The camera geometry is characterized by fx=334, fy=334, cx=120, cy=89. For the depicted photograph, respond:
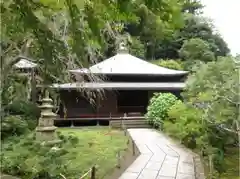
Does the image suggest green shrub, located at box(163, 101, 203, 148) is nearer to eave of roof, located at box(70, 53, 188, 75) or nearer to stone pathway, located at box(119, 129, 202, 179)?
stone pathway, located at box(119, 129, 202, 179)

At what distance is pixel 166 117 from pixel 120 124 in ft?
9.61

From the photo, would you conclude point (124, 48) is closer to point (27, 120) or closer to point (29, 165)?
point (27, 120)

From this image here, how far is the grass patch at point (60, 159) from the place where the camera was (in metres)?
6.32

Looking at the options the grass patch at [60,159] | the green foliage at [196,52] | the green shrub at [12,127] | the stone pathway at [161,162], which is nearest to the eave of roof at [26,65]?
the grass patch at [60,159]

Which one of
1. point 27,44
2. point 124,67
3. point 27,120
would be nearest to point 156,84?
point 124,67

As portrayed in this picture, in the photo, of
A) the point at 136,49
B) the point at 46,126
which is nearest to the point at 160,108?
the point at 46,126

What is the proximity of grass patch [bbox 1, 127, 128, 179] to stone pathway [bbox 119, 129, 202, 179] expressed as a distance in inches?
23.7

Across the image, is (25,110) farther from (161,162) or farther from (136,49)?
(136,49)

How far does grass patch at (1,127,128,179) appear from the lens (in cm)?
632

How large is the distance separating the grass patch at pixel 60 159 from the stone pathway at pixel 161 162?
603mm

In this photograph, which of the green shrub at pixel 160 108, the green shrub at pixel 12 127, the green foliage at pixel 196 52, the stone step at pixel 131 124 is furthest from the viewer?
the green foliage at pixel 196 52

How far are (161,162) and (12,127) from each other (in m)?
6.61

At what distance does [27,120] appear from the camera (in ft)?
48.9

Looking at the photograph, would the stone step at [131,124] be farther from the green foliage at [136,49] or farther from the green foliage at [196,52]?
the green foliage at [136,49]
